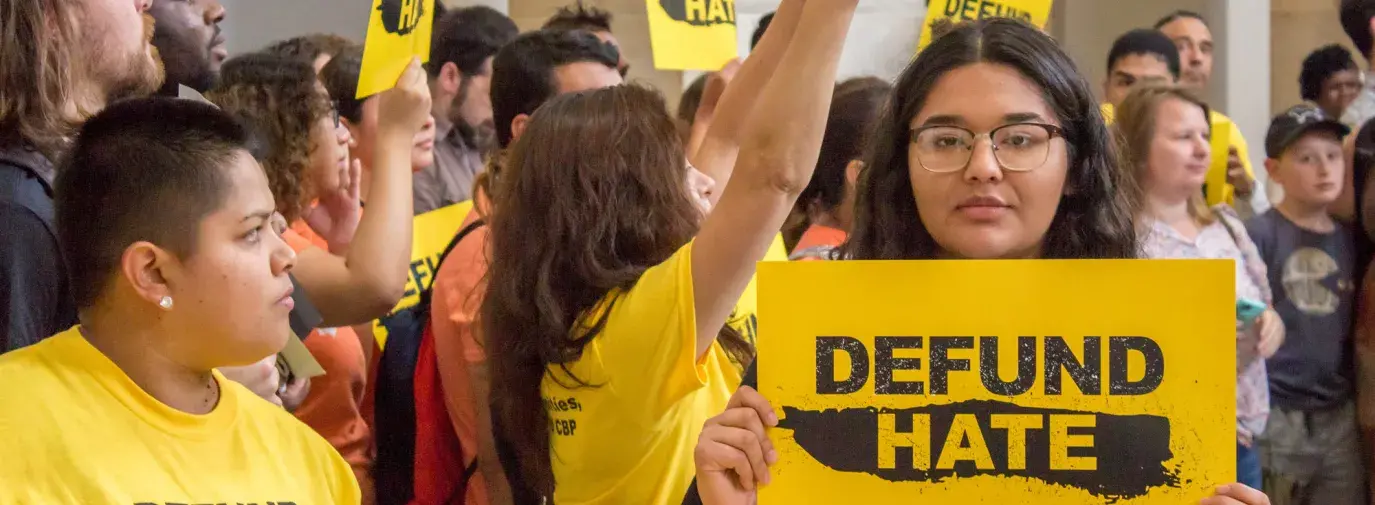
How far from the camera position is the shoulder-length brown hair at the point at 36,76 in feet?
6.41

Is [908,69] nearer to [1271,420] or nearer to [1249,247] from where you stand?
[1249,247]

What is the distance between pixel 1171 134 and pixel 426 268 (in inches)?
77.3

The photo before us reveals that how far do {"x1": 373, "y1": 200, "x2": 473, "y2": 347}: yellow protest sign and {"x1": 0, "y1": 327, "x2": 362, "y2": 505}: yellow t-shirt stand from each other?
146cm

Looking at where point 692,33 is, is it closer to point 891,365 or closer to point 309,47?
point 309,47

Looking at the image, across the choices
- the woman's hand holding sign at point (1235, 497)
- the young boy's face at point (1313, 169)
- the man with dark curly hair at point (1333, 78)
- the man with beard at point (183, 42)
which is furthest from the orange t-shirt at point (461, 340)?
the man with dark curly hair at point (1333, 78)

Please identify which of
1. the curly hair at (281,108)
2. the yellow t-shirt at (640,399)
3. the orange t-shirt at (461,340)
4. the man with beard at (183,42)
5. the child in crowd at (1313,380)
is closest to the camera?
the yellow t-shirt at (640,399)

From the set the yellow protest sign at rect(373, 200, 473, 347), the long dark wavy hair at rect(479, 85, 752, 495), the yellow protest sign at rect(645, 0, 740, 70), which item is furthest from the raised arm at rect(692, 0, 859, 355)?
the yellow protest sign at rect(373, 200, 473, 347)

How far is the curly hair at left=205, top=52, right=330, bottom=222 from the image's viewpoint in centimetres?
308

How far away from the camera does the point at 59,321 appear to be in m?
1.91

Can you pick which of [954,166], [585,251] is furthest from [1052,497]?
[585,251]

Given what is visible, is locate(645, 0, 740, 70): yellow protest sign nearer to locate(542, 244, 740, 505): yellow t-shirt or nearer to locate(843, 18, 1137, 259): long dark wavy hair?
locate(542, 244, 740, 505): yellow t-shirt

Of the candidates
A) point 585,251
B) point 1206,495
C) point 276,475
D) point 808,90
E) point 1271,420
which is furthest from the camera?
point 1271,420

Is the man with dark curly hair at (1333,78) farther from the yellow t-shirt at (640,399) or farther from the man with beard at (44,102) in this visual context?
the man with beard at (44,102)

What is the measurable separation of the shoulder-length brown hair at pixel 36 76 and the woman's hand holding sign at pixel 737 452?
995 mm
